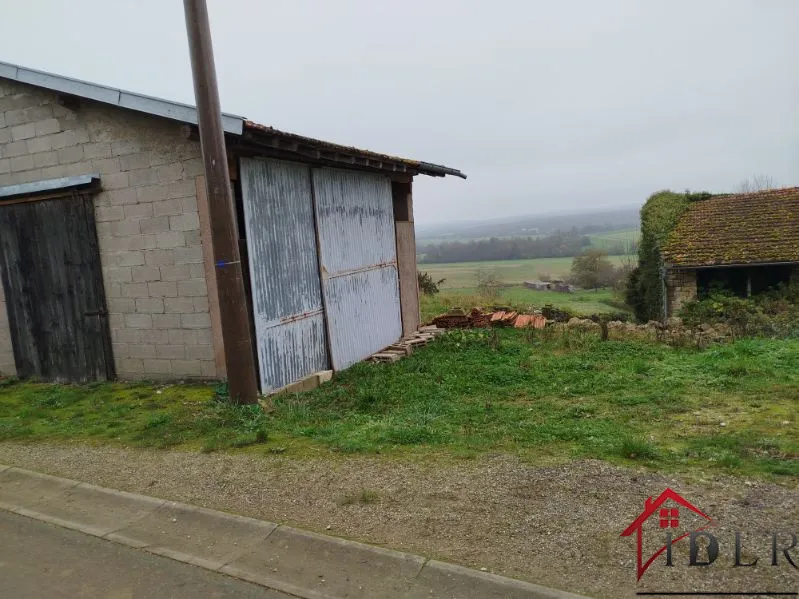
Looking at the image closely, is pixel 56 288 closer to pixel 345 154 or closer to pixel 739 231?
pixel 345 154

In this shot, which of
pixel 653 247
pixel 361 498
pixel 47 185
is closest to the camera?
pixel 361 498

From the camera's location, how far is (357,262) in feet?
32.4

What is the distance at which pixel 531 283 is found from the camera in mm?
38375

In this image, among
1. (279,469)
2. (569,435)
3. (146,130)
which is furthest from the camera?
(146,130)

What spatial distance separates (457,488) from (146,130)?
6.13 m

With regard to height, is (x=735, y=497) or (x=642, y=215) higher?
(x=642, y=215)

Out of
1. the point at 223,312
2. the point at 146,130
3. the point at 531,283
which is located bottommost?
the point at 531,283

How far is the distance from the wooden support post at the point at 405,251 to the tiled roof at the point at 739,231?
11.0m

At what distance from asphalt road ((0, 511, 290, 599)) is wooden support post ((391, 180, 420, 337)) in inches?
317

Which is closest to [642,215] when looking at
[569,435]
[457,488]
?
[569,435]

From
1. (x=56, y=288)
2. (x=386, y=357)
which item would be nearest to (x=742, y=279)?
(x=386, y=357)

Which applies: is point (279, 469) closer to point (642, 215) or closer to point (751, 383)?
point (751, 383)

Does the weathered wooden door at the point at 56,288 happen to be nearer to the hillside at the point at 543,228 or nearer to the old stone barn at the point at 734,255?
the old stone barn at the point at 734,255

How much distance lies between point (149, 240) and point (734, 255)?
58.1 ft
